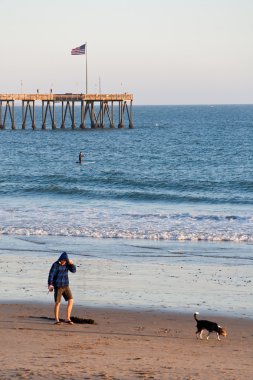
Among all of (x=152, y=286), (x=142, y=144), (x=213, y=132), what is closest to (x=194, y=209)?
(x=152, y=286)

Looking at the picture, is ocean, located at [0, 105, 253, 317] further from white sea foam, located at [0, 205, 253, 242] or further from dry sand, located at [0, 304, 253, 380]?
dry sand, located at [0, 304, 253, 380]

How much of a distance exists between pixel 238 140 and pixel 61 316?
244 feet

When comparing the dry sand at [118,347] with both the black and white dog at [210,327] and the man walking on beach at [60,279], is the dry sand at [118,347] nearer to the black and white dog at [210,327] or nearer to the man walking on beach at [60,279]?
the black and white dog at [210,327]

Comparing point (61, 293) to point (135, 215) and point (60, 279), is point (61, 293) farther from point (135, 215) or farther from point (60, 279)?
point (135, 215)

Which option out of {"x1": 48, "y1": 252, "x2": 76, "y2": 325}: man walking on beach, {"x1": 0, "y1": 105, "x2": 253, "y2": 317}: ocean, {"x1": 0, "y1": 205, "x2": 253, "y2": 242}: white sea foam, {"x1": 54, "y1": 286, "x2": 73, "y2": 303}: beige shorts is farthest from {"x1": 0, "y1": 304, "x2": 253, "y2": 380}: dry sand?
{"x1": 0, "y1": 205, "x2": 253, "y2": 242}: white sea foam

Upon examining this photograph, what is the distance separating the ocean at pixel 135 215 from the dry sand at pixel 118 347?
1.29 meters

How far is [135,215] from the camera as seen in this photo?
1415 inches

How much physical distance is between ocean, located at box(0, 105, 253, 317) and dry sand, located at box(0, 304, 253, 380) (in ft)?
4.22

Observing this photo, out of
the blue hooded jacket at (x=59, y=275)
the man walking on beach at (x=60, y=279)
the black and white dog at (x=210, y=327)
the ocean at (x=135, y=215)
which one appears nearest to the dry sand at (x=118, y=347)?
the black and white dog at (x=210, y=327)

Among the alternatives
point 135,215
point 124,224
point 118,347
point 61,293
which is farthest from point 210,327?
point 135,215

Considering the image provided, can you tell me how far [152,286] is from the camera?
2064 cm

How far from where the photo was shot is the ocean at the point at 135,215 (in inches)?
850

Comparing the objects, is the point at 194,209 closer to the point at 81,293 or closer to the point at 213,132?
the point at 81,293

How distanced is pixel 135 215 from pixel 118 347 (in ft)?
69.1
